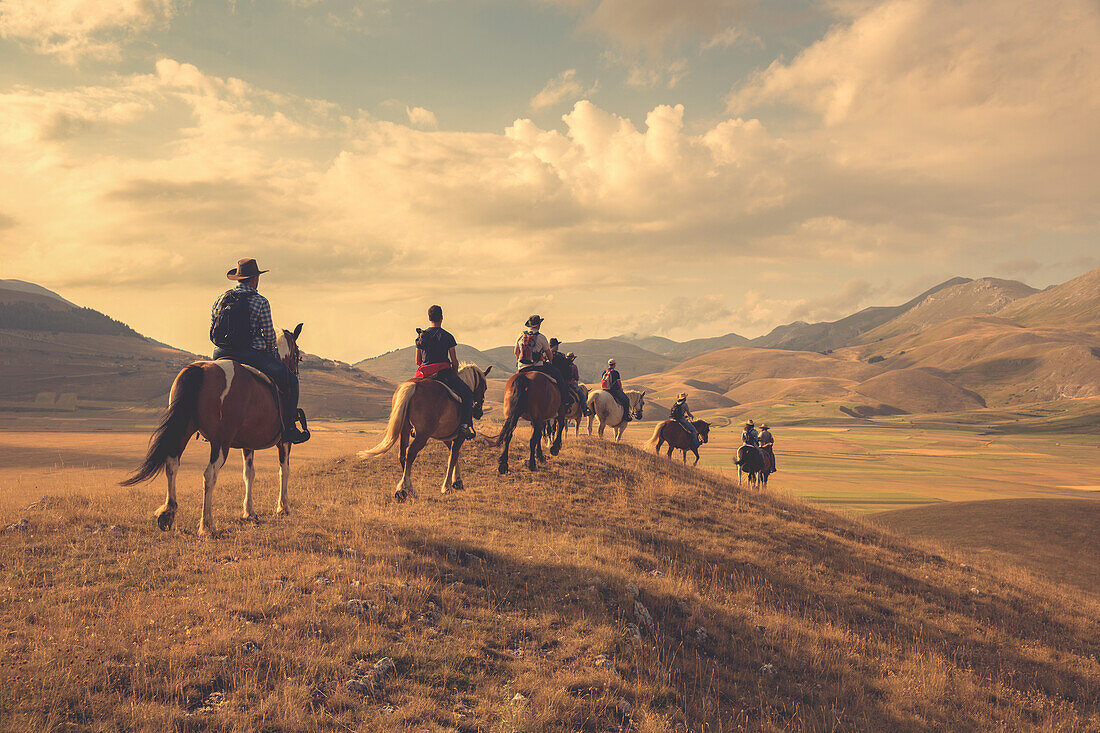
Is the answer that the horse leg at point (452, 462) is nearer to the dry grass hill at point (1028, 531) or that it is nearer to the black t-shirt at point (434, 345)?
the black t-shirt at point (434, 345)

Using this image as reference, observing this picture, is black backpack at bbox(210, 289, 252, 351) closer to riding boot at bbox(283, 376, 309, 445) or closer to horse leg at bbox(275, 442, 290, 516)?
riding boot at bbox(283, 376, 309, 445)

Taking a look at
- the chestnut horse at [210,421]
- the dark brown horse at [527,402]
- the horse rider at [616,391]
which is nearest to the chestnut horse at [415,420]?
the chestnut horse at [210,421]

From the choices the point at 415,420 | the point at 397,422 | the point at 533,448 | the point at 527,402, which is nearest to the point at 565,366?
the point at 533,448

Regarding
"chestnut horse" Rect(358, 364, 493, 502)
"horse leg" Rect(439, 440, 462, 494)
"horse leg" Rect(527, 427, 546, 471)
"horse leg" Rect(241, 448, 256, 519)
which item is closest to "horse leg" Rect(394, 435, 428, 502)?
"chestnut horse" Rect(358, 364, 493, 502)

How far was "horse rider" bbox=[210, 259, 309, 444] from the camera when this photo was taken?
11.3 meters

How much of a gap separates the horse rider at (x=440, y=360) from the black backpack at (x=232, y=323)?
152 inches

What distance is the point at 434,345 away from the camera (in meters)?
14.1

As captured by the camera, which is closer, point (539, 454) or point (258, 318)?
point (258, 318)

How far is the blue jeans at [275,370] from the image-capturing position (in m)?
11.3

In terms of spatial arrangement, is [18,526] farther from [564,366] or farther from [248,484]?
[564,366]

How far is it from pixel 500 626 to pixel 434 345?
7.35 metres

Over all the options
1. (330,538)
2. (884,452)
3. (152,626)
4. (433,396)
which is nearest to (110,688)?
(152,626)

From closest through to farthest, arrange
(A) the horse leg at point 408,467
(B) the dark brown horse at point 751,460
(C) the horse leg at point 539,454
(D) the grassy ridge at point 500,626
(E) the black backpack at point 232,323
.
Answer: (D) the grassy ridge at point 500,626 → (E) the black backpack at point 232,323 → (A) the horse leg at point 408,467 → (C) the horse leg at point 539,454 → (B) the dark brown horse at point 751,460

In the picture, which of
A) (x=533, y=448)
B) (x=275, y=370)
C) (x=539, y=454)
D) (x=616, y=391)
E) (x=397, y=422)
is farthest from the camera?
(x=616, y=391)
